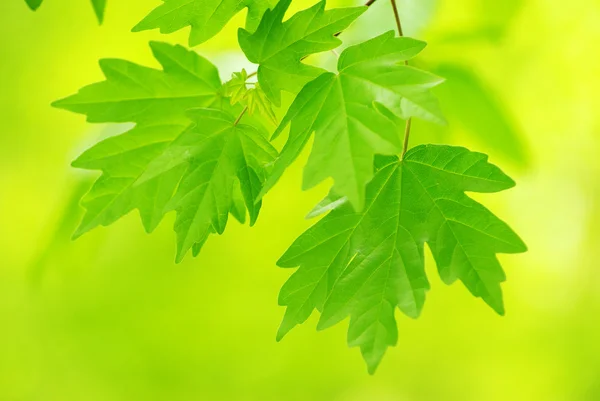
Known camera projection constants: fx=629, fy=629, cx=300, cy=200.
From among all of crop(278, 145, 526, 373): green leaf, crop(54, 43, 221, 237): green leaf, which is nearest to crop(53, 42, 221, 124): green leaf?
crop(54, 43, 221, 237): green leaf

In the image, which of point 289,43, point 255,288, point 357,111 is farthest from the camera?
point 255,288

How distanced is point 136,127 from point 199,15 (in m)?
0.17

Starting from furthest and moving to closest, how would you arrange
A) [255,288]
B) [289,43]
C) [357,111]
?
[255,288]
[289,43]
[357,111]

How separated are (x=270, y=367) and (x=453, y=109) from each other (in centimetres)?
264

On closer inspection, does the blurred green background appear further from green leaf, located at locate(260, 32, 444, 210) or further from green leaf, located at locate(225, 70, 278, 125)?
green leaf, located at locate(260, 32, 444, 210)

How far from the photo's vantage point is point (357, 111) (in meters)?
0.69

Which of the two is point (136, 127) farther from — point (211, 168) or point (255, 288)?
point (255, 288)

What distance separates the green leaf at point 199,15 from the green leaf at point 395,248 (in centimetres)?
27

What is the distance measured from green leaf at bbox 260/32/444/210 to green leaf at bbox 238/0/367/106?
0.15 feet

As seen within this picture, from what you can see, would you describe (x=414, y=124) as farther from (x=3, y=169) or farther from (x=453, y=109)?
(x=3, y=169)

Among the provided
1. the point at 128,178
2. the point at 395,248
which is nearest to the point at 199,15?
the point at 128,178

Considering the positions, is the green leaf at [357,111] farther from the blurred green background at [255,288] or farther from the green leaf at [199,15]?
the blurred green background at [255,288]

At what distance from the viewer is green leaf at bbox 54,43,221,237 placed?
83cm

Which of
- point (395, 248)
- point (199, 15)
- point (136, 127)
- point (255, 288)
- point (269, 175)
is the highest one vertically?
point (199, 15)
